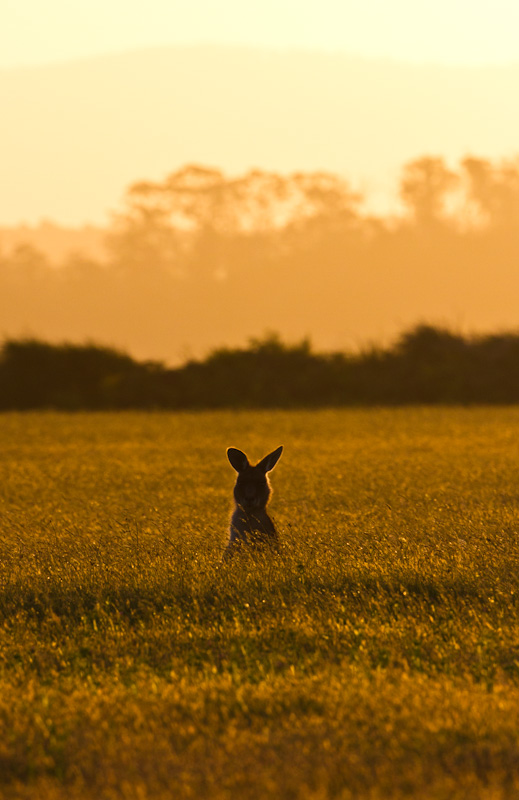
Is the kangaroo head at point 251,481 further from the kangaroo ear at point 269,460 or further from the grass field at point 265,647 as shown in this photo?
the grass field at point 265,647

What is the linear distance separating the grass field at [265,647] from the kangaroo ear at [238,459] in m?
0.77

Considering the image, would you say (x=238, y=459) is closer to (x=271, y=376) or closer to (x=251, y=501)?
(x=251, y=501)

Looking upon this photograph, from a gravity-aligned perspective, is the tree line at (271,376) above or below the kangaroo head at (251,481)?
above

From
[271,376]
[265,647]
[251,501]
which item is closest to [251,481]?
[251,501]

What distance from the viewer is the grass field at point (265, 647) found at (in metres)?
4.37

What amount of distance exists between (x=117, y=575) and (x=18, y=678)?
2062mm

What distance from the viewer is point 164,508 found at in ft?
38.7

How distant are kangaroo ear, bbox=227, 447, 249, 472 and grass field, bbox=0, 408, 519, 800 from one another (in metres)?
0.77

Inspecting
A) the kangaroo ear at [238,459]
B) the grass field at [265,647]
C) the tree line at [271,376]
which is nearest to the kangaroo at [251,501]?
the kangaroo ear at [238,459]

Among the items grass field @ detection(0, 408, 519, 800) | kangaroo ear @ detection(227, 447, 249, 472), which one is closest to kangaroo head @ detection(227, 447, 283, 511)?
kangaroo ear @ detection(227, 447, 249, 472)

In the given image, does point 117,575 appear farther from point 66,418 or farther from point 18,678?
point 66,418

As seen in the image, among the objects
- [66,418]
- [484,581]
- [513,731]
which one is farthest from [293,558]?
[66,418]

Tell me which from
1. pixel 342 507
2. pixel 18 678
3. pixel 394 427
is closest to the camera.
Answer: pixel 18 678

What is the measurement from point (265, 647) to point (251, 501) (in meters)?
2.45
